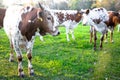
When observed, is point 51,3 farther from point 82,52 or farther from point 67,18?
point 82,52

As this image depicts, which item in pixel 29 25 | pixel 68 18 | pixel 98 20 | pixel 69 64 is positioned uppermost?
pixel 29 25

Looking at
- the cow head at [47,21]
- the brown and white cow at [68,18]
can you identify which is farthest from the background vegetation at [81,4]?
the cow head at [47,21]

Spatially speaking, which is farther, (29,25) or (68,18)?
(68,18)

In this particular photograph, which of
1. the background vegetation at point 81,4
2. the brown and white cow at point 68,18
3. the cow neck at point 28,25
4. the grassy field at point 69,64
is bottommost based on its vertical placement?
the background vegetation at point 81,4

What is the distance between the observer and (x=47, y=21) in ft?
27.2

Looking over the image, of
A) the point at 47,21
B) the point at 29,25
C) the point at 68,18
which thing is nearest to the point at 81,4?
the point at 68,18

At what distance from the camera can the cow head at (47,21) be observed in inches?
325

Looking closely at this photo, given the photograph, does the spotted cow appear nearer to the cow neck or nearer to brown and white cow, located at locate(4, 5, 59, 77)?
brown and white cow, located at locate(4, 5, 59, 77)

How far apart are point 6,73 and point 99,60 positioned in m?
3.98

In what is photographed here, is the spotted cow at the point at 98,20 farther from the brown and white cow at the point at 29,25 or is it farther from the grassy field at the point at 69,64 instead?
the brown and white cow at the point at 29,25

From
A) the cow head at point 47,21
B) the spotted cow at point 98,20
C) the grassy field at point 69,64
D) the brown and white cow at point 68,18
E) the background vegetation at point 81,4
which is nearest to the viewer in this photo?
the cow head at point 47,21

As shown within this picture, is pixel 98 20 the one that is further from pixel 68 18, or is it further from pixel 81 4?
pixel 81 4

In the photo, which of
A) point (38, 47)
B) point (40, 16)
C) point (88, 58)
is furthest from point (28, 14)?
point (38, 47)

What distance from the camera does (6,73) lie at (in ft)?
29.8
